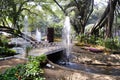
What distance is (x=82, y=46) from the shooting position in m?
20.2

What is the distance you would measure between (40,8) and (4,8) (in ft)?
24.2

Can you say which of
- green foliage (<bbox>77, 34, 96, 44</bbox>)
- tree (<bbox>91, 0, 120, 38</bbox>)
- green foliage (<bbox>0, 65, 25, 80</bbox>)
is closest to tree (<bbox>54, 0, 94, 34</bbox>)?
green foliage (<bbox>77, 34, 96, 44</bbox>)

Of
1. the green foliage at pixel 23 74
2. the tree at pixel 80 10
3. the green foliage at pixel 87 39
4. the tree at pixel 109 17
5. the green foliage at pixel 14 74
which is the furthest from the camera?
the tree at pixel 80 10

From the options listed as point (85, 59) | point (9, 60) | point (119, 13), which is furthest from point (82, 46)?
point (9, 60)

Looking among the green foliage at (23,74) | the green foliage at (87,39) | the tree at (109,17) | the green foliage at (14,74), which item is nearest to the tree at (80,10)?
the green foliage at (87,39)

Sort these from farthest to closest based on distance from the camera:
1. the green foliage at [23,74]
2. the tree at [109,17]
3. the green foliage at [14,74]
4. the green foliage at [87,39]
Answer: the green foliage at [87,39], the tree at [109,17], the green foliage at [23,74], the green foliage at [14,74]

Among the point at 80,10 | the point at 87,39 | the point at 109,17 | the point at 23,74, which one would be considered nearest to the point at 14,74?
the point at 23,74

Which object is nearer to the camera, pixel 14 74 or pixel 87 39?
pixel 14 74

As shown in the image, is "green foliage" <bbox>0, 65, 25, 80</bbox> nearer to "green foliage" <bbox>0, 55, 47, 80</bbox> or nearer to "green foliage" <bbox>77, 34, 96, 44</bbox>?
"green foliage" <bbox>0, 55, 47, 80</bbox>

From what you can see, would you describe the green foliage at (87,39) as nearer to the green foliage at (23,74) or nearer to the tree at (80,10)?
the tree at (80,10)

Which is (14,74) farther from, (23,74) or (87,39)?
(87,39)

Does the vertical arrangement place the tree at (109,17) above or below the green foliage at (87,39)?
above

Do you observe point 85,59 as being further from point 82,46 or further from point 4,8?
point 4,8

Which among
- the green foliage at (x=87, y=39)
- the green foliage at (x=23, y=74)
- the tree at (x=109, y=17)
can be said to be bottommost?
the green foliage at (x=23, y=74)
